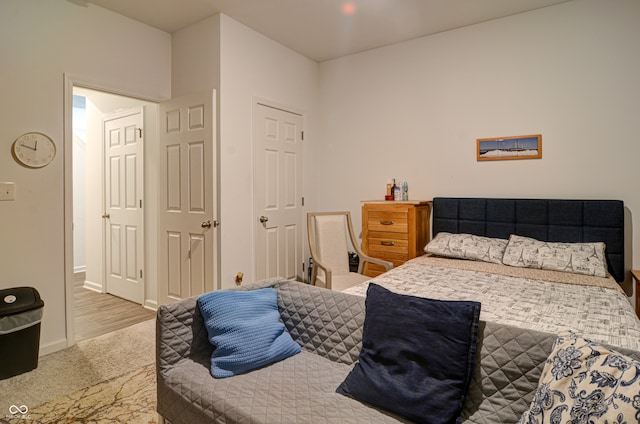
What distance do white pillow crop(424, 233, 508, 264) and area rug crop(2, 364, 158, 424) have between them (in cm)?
247

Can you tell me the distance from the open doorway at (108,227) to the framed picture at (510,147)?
3334mm

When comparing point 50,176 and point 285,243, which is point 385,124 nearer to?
point 285,243

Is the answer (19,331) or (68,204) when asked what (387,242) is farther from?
(19,331)

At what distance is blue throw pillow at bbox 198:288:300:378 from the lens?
61.9 inches

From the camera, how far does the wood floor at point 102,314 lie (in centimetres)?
324

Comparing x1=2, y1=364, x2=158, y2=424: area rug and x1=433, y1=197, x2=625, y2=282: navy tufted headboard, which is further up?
x1=433, y1=197, x2=625, y2=282: navy tufted headboard

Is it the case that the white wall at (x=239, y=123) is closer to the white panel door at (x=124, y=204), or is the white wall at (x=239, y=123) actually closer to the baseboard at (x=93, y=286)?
the white panel door at (x=124, y=204)

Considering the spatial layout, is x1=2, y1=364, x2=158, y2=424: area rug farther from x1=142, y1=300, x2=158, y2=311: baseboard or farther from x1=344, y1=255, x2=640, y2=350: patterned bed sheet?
x1=142, y1=300, x2=158, y2=311: baseboard

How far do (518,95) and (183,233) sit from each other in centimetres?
341

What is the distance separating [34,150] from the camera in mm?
2688

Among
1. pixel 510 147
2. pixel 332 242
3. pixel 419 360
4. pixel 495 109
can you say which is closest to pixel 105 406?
pixel 419 360

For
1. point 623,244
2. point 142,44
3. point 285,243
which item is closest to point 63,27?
point 142,44

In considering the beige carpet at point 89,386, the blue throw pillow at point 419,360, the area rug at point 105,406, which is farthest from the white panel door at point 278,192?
the blue throw pillow at point 419,360

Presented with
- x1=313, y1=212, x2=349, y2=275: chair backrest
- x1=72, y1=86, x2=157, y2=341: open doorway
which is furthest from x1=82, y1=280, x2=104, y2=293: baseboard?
x1=313, y1=212, x2=349, y2=275: chair backrest
